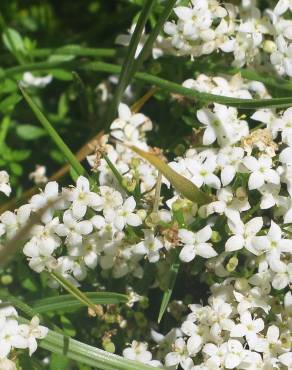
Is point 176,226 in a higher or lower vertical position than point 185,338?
higher

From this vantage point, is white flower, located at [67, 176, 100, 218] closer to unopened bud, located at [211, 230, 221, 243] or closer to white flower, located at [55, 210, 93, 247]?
white flower, located at [55, 210, 93, 247]

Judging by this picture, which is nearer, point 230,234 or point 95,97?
point 230,234

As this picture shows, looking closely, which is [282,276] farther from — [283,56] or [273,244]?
[283,56]

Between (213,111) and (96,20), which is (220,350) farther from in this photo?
(96,20)

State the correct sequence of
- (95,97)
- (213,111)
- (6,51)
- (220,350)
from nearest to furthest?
1. (220,350)
2. (213,111)
3. (95,97)
4. (6,51)

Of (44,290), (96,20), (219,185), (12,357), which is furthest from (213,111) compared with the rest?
(96,20)

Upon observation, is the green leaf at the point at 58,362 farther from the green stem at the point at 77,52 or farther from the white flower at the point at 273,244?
the green stem at the point at 77,52

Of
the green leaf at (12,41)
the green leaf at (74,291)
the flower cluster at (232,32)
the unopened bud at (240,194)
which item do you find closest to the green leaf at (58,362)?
the green leaf at (74,291)
